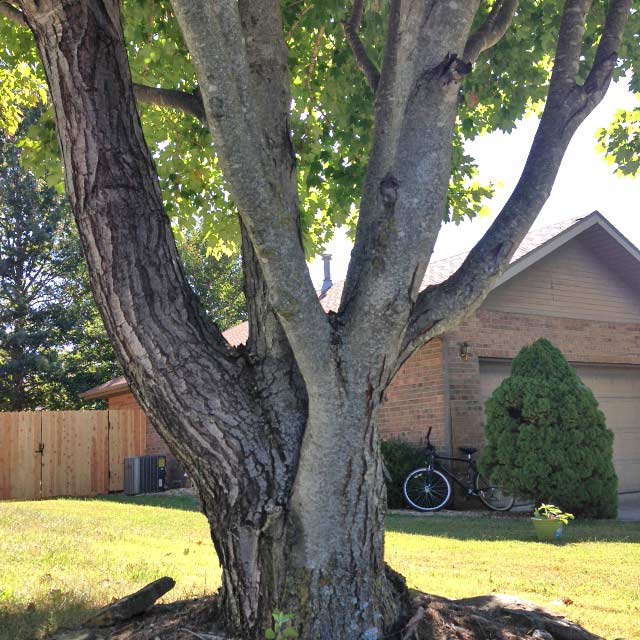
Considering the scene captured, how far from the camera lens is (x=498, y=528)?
9.86m

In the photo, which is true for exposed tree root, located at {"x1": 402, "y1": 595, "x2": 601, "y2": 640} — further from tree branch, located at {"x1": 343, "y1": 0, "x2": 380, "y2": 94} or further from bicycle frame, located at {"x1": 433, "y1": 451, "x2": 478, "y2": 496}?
bicycle frame, located at {"x1": 433, "y1": 451, "x2": 478, "y2": 496}

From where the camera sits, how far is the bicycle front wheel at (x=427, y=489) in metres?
12.3

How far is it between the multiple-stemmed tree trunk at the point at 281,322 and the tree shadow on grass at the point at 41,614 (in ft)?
4.42

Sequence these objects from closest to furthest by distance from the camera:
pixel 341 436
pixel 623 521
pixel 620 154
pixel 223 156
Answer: pixel 223 156, pixel 341 436, pixel 620 154, pixel 623 521

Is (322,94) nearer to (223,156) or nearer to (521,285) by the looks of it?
(223,156)

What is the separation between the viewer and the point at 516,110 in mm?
7332

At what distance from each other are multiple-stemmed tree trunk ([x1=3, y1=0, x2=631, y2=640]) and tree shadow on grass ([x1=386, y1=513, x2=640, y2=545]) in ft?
18.5

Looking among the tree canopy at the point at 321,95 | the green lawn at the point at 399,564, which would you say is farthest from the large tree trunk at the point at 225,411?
the tree canopy at the point at 321,95

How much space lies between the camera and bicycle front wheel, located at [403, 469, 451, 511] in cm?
1233

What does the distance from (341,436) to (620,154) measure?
19.5ft

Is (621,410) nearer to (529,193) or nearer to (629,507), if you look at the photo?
(629,507)

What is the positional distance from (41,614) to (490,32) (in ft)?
15.1

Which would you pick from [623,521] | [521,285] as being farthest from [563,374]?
[521,285]

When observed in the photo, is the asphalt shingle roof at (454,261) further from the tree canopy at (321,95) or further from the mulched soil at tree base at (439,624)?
the mulched soil at tree base at (439,624)
